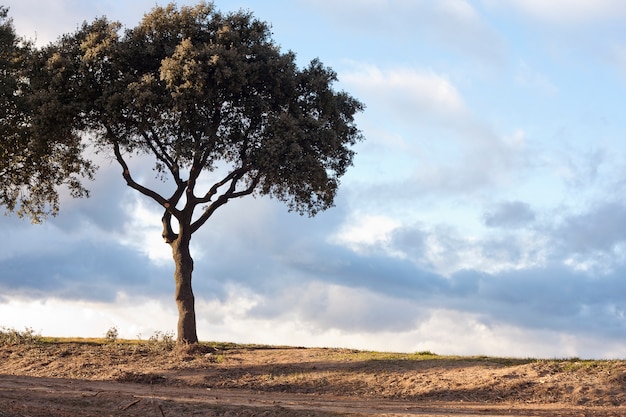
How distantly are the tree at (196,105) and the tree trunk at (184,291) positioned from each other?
54 millimetres

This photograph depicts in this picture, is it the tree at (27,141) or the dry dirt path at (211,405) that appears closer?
the dry dirt path at (211,405)

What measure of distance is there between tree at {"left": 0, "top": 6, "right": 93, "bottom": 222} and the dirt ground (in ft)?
38.1

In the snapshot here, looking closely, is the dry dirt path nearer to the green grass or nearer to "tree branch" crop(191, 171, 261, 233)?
the green grass

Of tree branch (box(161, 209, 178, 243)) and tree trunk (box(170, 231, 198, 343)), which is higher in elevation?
tree branch (box(161, 209, 178, 243))

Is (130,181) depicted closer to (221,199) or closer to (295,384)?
(221,199)

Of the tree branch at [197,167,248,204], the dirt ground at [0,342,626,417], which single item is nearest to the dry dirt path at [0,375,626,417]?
the dirt ground at [0,342,626,417]

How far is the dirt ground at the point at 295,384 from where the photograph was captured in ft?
67.6

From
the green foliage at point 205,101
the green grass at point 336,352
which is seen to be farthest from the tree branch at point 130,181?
the green grass at point 336,352

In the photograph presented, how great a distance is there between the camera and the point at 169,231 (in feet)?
123

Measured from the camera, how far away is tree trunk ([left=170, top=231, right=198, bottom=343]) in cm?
3603

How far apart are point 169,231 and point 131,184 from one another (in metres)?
3.39

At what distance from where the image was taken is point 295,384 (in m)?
27.6

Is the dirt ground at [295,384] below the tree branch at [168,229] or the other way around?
below

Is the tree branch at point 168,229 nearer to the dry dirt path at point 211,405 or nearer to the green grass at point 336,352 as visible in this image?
the green grass at point 336,352
